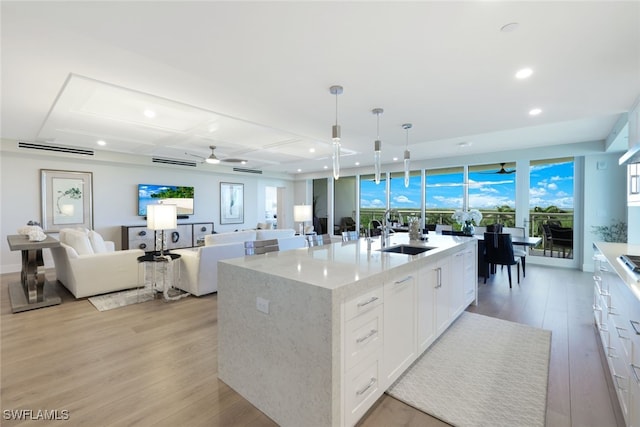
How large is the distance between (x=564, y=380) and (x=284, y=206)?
9.80 meters

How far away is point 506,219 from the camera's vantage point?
6.91 m

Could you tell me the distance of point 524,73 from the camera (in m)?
2.44

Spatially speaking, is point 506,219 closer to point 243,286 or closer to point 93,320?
point 243,286

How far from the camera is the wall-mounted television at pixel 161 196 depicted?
7.32 metres

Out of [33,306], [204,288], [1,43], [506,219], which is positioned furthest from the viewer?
[506,219]

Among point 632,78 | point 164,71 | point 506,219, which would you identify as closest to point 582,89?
point 632,78

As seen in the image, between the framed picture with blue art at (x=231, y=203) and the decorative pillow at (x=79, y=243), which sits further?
→ the framed picture with blue art at (x=231, y=203)

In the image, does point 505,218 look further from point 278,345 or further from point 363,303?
point 278,345

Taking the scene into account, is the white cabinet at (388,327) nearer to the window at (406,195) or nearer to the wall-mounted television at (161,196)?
the window at (406,195)

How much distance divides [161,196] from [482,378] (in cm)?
792

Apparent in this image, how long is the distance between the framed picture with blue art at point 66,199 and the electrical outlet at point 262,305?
22.1 ft

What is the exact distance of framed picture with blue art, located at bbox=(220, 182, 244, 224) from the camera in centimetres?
907

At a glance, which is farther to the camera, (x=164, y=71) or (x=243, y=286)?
(x=164, y=71)

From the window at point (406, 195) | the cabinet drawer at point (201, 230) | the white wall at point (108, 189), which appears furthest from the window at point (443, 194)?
the cabinet drawer at point (201, 230)
